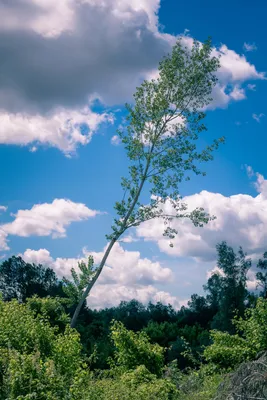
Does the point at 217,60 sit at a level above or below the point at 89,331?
above

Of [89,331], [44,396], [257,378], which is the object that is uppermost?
[89,331]

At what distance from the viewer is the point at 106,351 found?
32469 mm

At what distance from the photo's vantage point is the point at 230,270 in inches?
1566

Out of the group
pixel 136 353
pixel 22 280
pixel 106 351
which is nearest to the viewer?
pixel 136 353

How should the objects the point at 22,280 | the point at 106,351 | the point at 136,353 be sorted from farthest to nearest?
the point at 22,280, the point at 106,351, the point at 136,353

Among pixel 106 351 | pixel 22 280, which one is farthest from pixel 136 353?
pixel 22 280

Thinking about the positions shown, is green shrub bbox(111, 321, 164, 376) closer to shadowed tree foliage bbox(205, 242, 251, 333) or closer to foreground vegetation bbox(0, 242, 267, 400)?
foreground vegetation bbox(0, 242, 267, 400)

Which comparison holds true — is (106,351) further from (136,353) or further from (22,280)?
(136,353)

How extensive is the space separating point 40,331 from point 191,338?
3330 cm

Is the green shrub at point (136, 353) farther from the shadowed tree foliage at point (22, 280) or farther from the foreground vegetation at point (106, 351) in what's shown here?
the shadowed tree foliage at point (22, 280)

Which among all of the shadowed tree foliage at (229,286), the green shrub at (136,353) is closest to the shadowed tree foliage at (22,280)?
the shadowed tree foliage at (229,286)

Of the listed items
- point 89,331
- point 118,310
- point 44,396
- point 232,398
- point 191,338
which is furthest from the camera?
point 118,310

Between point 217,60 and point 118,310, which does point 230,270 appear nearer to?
point 118,310

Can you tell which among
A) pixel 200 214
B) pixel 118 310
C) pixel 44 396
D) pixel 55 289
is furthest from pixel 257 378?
pixel 118 310
